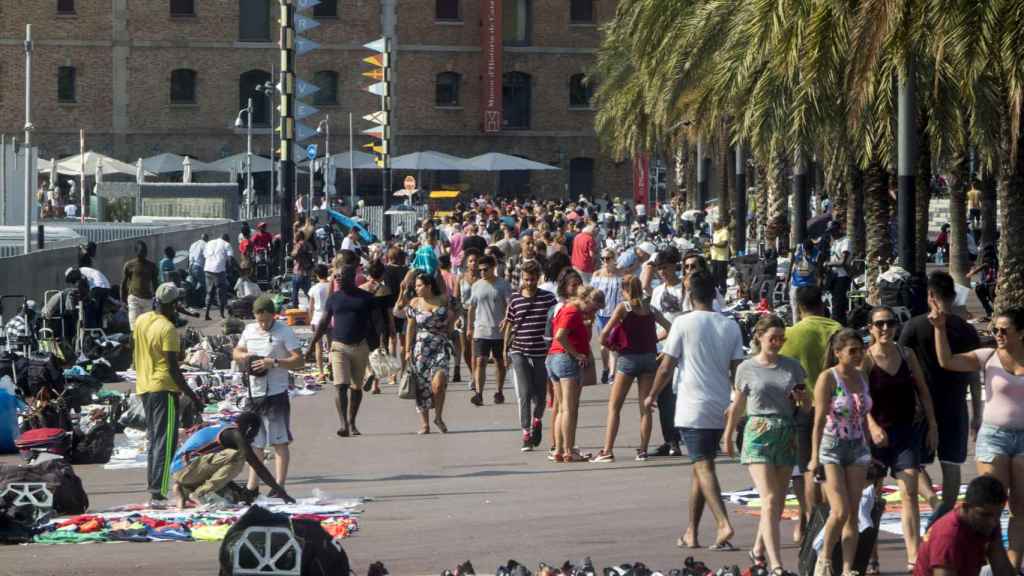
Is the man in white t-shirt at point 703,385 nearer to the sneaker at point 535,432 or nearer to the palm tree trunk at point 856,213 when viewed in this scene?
the sneaker at point 535,432

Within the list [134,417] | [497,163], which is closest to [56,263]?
[134,417]

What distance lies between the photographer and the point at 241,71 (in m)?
73.8

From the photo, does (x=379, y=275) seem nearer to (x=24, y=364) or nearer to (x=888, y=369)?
(x=24, y=364)

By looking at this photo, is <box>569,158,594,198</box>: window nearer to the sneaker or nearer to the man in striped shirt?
the man in striped shirt

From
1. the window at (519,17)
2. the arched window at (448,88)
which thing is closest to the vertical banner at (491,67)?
the arched window at (448,88)

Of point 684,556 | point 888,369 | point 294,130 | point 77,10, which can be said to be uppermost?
point 77,10

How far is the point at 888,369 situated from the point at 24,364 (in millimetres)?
11185

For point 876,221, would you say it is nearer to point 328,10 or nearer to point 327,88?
point 327,88

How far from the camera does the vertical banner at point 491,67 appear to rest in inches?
2948

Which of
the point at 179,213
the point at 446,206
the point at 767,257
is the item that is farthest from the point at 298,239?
the point at 446,206

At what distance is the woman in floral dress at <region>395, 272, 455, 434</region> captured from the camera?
A: 16.3 meters

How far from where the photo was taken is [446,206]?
71812mm

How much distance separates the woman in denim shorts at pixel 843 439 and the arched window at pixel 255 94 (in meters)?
65.8

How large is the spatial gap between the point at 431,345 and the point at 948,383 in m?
6.96
